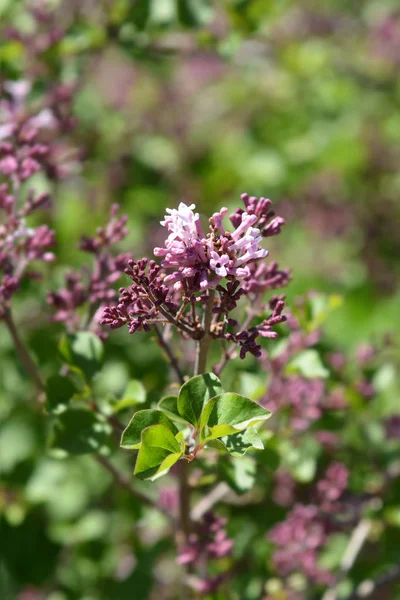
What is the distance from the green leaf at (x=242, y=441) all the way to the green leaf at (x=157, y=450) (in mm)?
88

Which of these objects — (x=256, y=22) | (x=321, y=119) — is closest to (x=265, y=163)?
(x=321, y=119)

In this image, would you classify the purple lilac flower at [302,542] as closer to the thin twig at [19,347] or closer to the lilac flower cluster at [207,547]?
the lilac flower cluster at [207,547]

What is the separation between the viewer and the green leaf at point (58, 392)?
160cm

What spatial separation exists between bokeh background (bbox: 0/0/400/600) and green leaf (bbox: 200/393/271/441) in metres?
0.48

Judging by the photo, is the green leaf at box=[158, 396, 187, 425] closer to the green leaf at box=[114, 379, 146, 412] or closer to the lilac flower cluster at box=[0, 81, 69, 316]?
the green leaf at box=[114, 379, 146, 412]

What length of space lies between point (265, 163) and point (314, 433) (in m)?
2.73

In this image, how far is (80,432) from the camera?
1.63 m

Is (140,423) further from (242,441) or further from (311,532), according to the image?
(311,532)

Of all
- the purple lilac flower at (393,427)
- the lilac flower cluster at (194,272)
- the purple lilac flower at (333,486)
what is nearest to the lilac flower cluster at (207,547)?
the purple lilac flower at (333,486)

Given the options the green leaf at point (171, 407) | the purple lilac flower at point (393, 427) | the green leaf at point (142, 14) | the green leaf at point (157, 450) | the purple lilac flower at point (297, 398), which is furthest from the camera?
the green leaf at point (142, 14)

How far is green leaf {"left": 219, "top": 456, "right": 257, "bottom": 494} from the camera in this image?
161 centimetres

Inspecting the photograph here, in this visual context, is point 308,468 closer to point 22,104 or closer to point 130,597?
point 130,597

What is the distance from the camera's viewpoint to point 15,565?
2.69 m

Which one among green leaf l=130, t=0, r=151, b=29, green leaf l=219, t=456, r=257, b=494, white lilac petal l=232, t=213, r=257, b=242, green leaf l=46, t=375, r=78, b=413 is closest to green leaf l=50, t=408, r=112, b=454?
green leaf l=46, t=375, r=78, b=413
